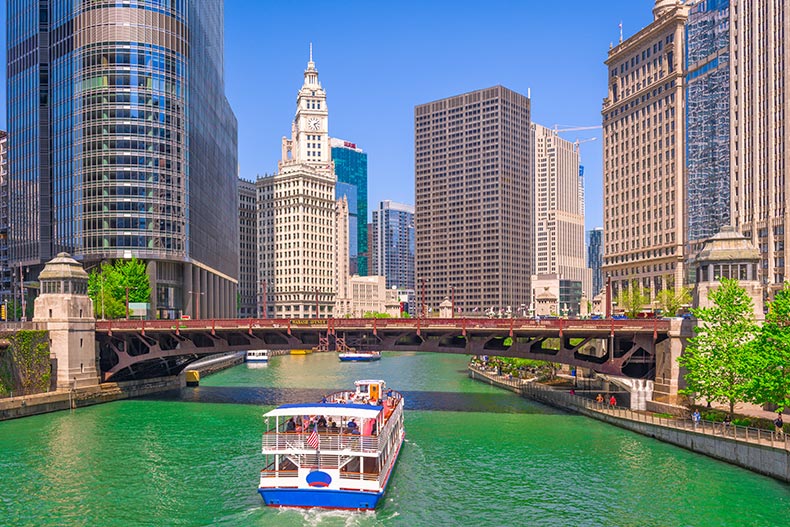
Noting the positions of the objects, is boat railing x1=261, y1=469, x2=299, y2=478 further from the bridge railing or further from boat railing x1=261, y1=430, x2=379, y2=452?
the bridge railing

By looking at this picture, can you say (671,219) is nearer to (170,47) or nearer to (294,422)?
(170,47)

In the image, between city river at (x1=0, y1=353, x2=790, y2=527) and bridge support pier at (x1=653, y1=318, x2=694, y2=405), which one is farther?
bridge support pier at (x1=653, y1=318, x2=694, y2=405)

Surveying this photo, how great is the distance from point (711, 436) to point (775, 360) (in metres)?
8.44

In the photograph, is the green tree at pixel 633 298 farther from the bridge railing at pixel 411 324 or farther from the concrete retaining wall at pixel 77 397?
the concrete retaining wall at pixel 77 397

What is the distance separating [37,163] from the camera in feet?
477

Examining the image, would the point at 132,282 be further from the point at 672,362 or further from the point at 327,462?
the point at 672,362

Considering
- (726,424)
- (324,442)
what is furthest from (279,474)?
(726,424)

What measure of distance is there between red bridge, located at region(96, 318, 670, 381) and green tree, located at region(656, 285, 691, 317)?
41434mm

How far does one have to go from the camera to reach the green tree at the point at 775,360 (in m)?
51.5

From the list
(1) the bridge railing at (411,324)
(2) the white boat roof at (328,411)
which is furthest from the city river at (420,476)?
(1) the bridge railing at (411,324)

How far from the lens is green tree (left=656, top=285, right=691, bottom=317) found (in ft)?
443

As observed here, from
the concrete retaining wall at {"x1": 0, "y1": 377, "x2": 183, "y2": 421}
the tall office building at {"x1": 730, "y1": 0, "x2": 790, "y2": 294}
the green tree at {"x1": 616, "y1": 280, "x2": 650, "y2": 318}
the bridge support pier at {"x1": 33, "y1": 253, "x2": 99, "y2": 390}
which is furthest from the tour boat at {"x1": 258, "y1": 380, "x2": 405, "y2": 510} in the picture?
the green tree at {"x1": 616, "y1": 280, "x2": 650, "y2": 318}

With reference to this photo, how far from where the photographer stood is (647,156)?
575 feet

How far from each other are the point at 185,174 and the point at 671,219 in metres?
110
